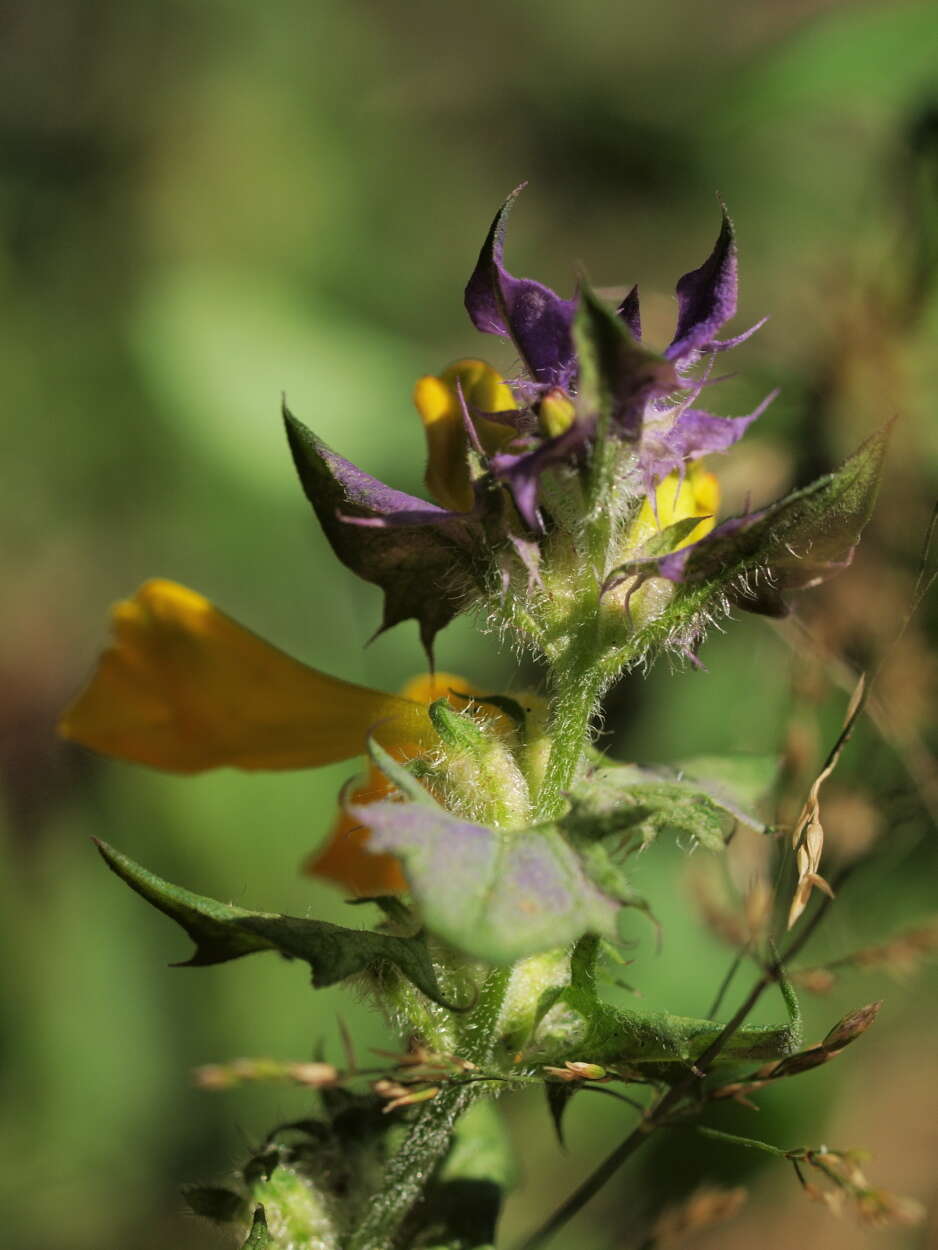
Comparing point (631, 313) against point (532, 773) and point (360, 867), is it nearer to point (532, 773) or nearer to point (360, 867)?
point (532, 773)

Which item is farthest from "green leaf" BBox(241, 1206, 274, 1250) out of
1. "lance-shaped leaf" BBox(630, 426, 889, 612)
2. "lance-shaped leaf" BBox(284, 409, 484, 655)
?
"lance-shaped leaf" BBox(630, 426, 889, 612)

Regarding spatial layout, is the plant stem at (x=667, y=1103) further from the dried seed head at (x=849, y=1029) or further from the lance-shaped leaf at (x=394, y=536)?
the lance-shaped leaf at (x=394, y=536)

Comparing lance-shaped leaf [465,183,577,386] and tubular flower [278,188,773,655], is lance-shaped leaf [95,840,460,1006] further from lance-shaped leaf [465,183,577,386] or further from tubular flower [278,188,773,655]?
lance-shaped leaf [465,183,577,386]

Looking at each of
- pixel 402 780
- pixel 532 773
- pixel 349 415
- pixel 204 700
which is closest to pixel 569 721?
pixel 532 773

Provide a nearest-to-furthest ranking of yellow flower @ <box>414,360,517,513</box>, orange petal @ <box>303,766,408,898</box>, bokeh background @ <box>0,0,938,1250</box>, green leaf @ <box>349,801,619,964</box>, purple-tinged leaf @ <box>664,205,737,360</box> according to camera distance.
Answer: green leaf @ <box>349,801,619,964</box> → purple-tinged leaf @ <box>664,205,737,360</box> → yellow flower @ <box>414,360,517,513</box> → orange petal @ <box>303,766,408,898</box> → bokeh background @ <box>0,0,938,1250</box>

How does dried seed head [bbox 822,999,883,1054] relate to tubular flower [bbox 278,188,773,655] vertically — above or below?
below

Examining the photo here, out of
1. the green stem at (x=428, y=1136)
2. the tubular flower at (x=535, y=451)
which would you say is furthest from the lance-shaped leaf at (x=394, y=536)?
the green stem at (x=428, y=1136)

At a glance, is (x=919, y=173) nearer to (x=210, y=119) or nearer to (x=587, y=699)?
(x=587, y=699)
